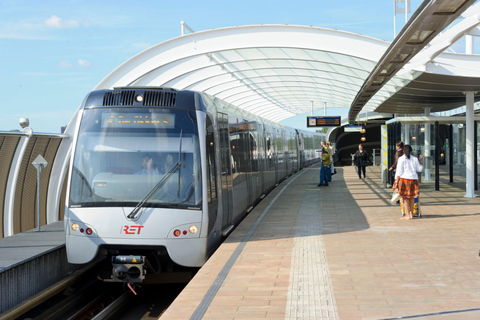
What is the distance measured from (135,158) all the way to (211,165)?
4.01 ft

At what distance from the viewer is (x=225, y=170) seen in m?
10.1

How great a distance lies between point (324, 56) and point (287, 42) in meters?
4.14

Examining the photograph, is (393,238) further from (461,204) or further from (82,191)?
(461,204)

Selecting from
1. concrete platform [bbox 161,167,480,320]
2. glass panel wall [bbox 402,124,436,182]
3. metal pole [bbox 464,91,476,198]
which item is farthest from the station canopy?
concrete platform [bbox 161,167,480,320]

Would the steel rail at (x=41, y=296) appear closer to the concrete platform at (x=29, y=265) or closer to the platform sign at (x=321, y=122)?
the concrete platform at (x=29, y=265)

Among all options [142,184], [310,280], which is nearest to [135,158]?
[142,184]

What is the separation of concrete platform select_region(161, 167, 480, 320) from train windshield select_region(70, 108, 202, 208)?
4.09 ft

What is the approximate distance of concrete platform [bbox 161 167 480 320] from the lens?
5621mm

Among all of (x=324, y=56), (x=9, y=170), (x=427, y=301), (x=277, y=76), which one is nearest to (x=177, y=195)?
(x=427, y=301)

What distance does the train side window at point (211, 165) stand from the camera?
8617 mm

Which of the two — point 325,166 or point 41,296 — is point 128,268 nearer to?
point 41,296

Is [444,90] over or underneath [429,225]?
over

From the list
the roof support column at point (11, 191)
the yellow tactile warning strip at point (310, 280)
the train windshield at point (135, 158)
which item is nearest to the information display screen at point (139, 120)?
the train windshield at point (135, 158)

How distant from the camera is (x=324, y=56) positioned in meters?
22.2
